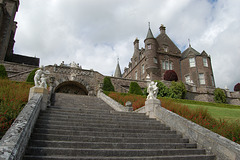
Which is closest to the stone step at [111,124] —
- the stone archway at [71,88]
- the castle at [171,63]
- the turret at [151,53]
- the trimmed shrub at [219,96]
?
the stone archway at [71,88]

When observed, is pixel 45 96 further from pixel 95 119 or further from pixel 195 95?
pixel 195 95

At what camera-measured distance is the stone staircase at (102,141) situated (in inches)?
161

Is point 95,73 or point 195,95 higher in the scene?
point 95,73

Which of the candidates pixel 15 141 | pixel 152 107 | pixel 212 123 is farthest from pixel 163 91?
pixel 15 141

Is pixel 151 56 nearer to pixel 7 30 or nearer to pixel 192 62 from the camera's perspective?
pixel 192 62

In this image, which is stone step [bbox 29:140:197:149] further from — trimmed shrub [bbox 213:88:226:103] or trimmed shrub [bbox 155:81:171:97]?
trimmed shrub [bbox 213:88:226:103]

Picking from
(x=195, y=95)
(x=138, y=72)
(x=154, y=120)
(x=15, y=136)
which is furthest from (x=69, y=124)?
(x=138, y=72)

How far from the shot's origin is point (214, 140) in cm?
511

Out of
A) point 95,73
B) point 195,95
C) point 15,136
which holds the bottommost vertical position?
point 15,136

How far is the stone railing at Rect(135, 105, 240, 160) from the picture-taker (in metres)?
4.54

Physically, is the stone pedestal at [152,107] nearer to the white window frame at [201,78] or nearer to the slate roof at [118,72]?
the white window frame at [201,78]

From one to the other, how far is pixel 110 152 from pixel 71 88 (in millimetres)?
20477

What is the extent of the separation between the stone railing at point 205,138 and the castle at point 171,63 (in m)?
22.9

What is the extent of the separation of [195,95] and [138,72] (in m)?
12.6
